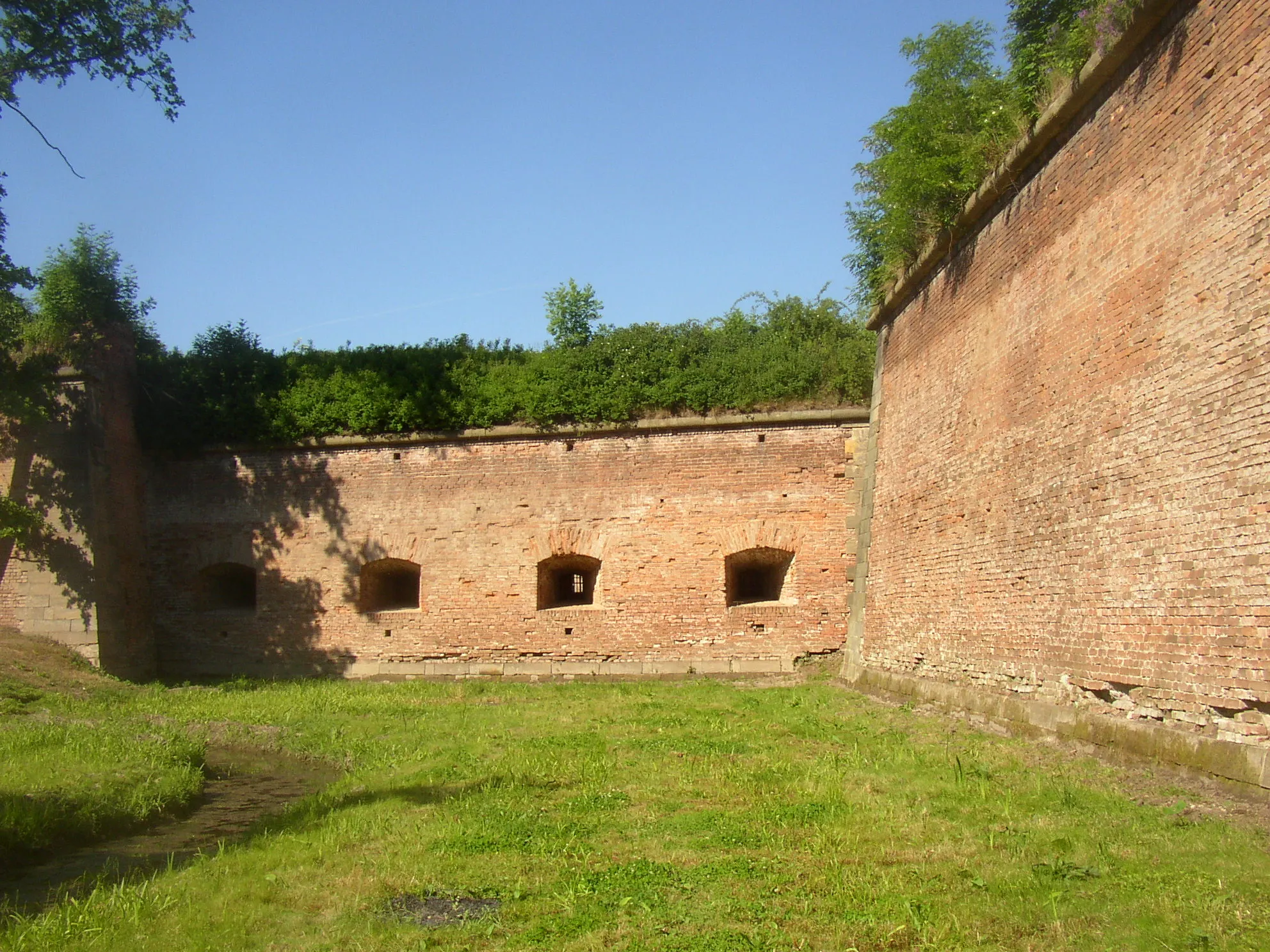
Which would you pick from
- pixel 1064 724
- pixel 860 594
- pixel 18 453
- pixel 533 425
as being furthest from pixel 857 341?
pixel 18 453

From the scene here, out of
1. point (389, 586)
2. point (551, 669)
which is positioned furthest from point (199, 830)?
point (389, 586)

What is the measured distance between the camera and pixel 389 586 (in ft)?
51.6

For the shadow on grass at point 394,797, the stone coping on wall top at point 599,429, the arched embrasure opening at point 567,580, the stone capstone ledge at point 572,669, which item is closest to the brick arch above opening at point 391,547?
the stone coping on wall top at point 599,429

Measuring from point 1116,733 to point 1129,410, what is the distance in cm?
226

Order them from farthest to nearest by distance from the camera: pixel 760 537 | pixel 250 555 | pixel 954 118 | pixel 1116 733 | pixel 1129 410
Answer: pixel 250 555 < pixel 760 537 < pixel 954 118 < pixel 1129 410 < pixel 1116 733

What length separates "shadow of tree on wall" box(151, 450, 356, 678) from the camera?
590 inches

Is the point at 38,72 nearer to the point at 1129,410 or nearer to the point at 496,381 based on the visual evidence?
the point at 496,381

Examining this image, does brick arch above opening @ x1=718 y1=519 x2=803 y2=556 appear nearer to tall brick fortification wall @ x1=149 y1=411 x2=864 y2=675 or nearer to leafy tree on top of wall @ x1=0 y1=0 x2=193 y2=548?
tall brick fortification wall @ x1=149 y1=411 x2=864 y2=675

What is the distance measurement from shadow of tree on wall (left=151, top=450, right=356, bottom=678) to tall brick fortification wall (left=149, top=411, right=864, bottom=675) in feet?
0.09

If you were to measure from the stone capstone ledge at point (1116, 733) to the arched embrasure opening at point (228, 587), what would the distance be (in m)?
11.2

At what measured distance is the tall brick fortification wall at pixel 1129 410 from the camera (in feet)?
18.1

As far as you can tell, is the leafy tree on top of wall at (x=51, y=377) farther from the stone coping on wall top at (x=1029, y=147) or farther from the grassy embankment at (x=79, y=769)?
the stone coping on wall top at (x=1029, y=147)

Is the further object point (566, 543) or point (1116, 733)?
point (566, 543)

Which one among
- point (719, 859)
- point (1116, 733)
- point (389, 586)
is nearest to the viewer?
point (719, 859)
